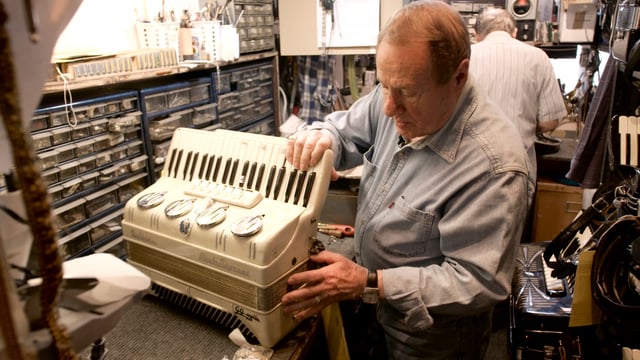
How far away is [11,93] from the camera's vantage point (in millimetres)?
310

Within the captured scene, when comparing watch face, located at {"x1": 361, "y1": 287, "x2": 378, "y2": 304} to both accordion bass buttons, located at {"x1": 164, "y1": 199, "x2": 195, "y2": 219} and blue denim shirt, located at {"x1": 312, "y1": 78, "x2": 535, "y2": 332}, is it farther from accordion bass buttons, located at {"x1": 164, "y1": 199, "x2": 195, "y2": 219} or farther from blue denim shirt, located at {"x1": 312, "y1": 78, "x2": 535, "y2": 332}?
accordion bass buttons, located at {"x1": 164, "y1": 199, "x2": 195, "y2": 219}

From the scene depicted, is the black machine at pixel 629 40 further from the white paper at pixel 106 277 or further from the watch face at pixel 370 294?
the white paper at pixel 106 277

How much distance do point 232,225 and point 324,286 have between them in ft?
0.80

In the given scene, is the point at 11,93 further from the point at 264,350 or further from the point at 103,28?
the point at 103,28

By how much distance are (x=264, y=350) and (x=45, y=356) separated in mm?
720

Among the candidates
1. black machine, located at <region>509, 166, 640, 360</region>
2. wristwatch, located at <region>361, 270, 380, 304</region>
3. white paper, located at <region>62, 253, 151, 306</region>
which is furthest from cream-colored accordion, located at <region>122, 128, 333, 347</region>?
black machine, located at <region>509, 166, 640, 360</region>

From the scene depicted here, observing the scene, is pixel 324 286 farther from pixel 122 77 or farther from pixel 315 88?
pixel 315 88

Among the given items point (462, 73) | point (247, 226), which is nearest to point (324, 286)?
point (247, 226)

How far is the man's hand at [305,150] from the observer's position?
42.2 inches

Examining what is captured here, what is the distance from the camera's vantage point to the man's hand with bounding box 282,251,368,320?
1.00m

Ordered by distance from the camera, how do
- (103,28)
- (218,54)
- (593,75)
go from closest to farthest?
1. (103,28)
2. (218,54)
3. (593,75)

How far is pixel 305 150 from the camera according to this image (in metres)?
1.08

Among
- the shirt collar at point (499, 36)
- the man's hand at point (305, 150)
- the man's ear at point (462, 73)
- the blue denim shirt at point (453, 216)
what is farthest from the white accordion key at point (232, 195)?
the shirt collar at point (499, 36)

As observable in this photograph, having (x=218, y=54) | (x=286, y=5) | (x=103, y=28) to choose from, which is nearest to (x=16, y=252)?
(x=103, y=28)
